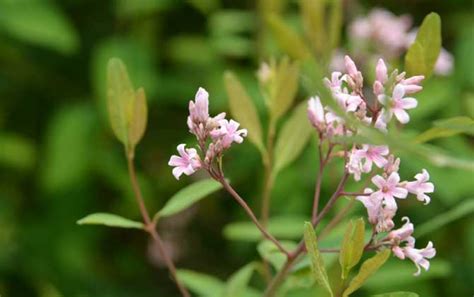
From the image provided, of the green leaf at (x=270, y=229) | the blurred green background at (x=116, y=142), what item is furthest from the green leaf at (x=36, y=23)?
the green leaf at (x=270, y=229)

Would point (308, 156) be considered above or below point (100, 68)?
below

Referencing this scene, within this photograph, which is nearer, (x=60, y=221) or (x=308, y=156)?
(x=308, y=156)

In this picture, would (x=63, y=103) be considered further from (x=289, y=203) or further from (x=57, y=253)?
(x=289, y=203)

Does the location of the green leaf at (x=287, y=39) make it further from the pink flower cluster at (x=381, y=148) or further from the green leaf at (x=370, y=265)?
the green leaf at (x=370, y=265)

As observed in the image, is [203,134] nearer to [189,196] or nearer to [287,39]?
[189,196]

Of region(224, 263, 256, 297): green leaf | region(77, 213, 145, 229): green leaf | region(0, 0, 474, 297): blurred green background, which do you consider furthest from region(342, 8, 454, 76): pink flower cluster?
region(77, 213, 145, 229): green leaf

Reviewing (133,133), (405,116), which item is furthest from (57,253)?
(405,116)
